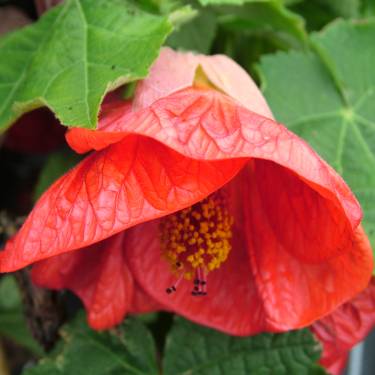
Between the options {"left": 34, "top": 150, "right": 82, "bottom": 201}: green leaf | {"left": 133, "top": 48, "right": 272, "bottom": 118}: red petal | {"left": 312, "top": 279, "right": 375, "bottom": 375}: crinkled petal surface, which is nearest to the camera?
{"left": 133, "top": 48, "right": 272, "bottom": 118}: red petal

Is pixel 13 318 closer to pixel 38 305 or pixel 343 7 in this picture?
pixel 38 305

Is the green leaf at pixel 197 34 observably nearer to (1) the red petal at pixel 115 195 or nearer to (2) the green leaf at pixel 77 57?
(2) the green leaf at pixel 77 57

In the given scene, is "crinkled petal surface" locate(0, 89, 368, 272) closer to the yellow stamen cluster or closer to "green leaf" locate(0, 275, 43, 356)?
the yellow stamen cluster

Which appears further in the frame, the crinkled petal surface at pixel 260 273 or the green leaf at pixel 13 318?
the green leaf at pixel 13 318

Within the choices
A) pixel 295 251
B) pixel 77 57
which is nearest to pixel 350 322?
pixel 295 251

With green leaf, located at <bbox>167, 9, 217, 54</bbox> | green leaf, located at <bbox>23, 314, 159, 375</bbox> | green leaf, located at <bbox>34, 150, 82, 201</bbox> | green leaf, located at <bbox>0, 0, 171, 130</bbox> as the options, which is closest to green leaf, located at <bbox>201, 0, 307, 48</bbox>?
green leaf, located at <bbox>167, 9, 217, 54</bbox>

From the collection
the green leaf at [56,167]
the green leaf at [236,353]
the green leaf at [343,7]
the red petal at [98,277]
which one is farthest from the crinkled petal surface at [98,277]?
the green leaf at [343,7]
